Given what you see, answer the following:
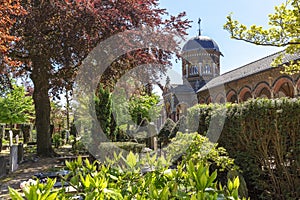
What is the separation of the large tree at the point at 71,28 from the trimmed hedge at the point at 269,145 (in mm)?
5164

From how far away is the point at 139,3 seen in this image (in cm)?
987

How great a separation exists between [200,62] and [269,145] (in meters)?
40.0

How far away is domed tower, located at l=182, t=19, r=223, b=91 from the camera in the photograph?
1702 inches

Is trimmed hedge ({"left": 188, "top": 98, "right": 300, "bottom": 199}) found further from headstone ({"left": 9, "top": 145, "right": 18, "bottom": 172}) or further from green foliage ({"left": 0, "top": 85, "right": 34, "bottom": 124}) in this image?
green foliage ({"left": 0, "top": 85, "right": 34, "bottom": 124})

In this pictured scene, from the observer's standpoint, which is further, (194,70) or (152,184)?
(194,70)

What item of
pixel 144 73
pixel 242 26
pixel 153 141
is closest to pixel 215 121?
pixel 242 26

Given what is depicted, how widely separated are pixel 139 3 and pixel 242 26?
12.6 feet

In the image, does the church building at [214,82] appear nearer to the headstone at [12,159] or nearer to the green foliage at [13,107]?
the green foliage at [13,107]

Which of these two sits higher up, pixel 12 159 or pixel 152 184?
pixel 152 184

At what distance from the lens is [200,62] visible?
43.9 m

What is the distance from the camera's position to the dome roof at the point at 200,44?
4394cm

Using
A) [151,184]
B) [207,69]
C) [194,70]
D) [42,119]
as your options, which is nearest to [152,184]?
[151,184]

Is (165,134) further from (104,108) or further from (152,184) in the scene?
(152,184)

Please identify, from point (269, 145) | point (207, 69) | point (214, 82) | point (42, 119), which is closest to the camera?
point (269, 145)
